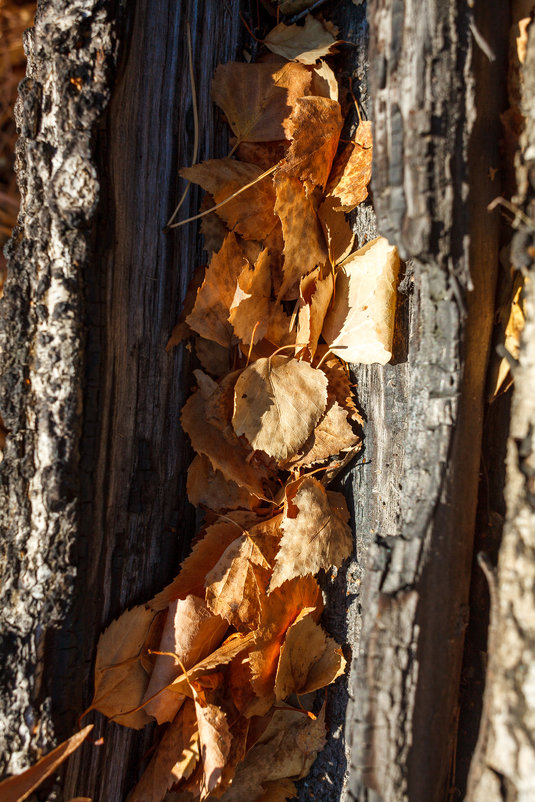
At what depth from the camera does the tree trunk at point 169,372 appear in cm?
117

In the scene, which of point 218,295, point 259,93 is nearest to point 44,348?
point 218,295

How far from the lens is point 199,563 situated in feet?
5.27

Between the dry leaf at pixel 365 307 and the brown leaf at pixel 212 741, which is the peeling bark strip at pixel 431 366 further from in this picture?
the brown leaf at pixel 212 741

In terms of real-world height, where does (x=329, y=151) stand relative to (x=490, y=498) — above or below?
above

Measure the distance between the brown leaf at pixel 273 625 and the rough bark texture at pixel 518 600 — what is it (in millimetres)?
565

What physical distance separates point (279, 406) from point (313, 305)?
0.91 ft

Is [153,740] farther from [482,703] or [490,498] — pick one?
[490,498]

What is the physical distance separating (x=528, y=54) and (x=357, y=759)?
1433 mm

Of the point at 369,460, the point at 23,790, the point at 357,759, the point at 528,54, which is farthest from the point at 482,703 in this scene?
the point at 528,54

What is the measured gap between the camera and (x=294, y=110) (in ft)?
5.19

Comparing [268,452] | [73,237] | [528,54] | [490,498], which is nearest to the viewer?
[528,54]

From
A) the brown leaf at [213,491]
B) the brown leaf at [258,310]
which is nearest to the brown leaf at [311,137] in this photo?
the brown leaf at [258,310]

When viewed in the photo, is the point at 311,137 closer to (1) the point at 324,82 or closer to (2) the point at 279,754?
(1) the point at 324,82

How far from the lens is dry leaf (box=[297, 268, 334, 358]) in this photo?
1.54m
